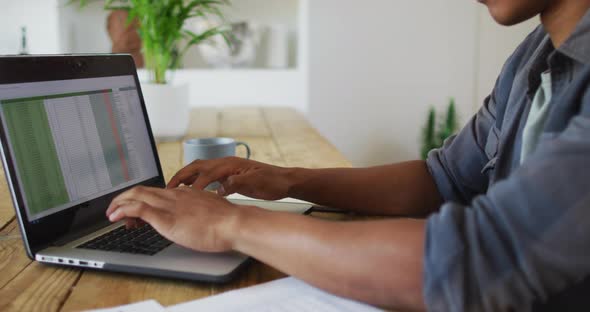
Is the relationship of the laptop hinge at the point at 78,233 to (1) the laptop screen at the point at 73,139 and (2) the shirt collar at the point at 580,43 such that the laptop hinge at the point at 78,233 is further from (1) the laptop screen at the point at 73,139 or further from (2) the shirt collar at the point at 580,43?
(2) the shirt collar at the point at 580,43

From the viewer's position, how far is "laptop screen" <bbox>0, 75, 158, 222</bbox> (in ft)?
2.46

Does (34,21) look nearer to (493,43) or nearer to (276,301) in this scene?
(493,43)

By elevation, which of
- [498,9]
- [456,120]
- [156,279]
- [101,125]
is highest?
[498,9]

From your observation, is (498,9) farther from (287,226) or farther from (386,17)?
(386,17)

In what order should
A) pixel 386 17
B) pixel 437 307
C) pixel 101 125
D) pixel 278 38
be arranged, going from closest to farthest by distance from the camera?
pixel 437 307 < pixel 101 125 < pixel 386 17 < pixel 278 38

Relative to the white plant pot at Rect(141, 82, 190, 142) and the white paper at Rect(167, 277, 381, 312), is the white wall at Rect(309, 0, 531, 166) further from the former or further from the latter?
the white paper at Rect(167, 277, 381, 312)

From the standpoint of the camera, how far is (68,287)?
26.9 inches

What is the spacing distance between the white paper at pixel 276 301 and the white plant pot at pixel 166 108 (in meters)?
1.21

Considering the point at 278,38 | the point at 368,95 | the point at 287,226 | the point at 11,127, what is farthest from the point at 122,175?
the point at 278,38

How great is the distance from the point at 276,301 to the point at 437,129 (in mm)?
2566

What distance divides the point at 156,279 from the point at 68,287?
0.10 m

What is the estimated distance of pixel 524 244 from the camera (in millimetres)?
536

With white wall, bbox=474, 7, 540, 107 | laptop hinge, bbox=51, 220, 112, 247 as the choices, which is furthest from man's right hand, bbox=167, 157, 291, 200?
white wall, bbox=474, 7, 540, 107

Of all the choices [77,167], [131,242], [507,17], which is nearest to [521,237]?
[507,17]
